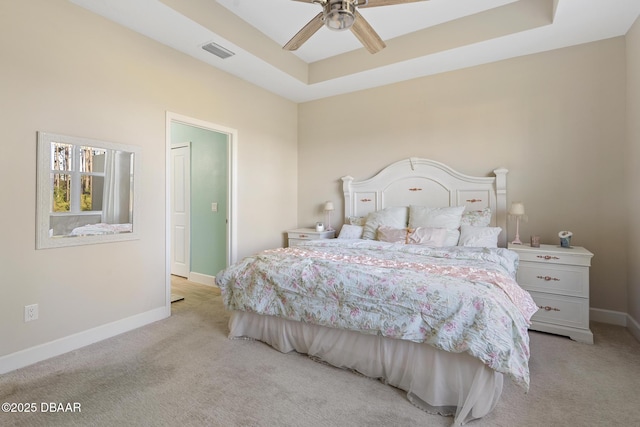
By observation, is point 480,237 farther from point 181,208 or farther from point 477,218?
point 181,208

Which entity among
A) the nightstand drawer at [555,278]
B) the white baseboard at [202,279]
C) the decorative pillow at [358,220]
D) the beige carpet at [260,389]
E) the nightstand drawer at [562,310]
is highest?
the decorative pillow at [358,220]

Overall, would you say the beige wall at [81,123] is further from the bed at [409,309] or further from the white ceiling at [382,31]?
the bed at [409,309]

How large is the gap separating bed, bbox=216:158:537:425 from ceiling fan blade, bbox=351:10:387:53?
1.70 meters

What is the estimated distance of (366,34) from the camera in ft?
7.44

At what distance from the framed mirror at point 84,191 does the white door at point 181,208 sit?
5.85ft

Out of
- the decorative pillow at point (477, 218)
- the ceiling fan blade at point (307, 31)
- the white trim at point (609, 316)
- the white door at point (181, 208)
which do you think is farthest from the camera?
the white door at point (181, 208)

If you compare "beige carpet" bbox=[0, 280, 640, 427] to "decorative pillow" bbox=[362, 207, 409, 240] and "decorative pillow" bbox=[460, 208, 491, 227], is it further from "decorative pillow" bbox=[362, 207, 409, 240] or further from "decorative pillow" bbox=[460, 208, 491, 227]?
"decorative pillow" bbox=[362, 207, 409, 240]

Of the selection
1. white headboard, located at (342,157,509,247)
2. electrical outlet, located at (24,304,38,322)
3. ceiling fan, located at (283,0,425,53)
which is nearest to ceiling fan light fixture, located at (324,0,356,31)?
ceiling fan, located at (283,0,425,53)

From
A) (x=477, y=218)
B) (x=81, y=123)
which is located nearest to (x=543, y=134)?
(x=477, y=218)

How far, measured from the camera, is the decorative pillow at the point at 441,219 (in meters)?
3.29

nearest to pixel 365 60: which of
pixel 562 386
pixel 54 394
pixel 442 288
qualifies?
pixel 442 288

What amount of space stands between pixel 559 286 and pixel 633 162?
131 centimetres

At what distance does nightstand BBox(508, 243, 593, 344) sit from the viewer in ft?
8.65

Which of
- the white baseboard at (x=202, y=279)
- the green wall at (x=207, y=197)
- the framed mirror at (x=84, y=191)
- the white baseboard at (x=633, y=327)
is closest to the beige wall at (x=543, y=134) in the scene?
the white baseboard at (x=633, y=327)
